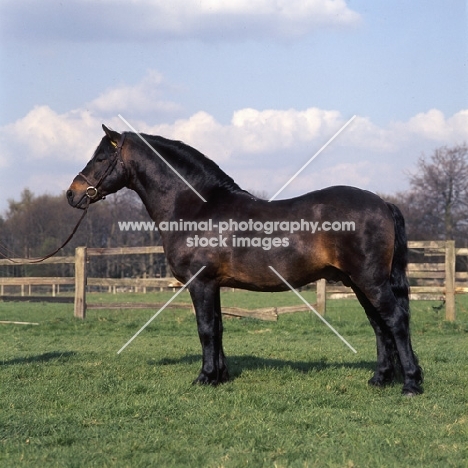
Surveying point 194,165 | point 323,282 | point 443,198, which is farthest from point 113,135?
point 443,198

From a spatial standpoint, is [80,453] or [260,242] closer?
[80,453]

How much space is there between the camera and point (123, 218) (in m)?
53.0

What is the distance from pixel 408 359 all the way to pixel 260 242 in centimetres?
181

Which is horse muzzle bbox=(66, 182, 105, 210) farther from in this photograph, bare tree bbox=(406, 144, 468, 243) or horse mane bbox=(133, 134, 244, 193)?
bare tree bbox=(406, 144, 468, 243)

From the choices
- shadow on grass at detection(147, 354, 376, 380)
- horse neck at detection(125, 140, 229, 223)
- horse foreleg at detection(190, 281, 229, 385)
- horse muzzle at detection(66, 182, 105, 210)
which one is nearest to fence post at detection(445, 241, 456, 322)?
shadow on grass at detection(147, 354, 376, 380)

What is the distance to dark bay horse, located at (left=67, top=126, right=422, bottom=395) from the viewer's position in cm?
611

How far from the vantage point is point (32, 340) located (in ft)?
35.5

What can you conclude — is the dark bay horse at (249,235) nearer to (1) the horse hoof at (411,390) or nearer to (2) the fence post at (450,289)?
(1) the horse hoof at (411,390)

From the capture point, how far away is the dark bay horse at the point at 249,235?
611cm

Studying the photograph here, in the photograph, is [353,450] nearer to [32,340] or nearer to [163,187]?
[163,187]

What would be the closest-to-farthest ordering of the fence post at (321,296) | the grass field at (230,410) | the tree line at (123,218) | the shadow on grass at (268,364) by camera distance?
the grass field at (230,410)
the shadow on grass at (268,364)
the fence post at (321,296)
the tree line at (123,218)

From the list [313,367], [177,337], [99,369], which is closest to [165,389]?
[99,369]

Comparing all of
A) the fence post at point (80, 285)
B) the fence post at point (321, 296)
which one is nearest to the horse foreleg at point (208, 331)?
the fence post at point (321, 296)

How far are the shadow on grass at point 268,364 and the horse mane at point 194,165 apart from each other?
2057mm
